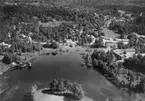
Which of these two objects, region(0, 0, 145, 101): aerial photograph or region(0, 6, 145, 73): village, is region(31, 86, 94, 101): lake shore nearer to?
region(0, 0, 145, 101): aerial photograph

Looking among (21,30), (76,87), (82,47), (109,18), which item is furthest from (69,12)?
(76,87)

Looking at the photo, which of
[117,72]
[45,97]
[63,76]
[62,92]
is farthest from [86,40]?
[45,97]

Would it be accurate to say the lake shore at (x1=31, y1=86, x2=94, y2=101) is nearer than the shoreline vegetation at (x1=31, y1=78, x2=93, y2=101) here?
Yes

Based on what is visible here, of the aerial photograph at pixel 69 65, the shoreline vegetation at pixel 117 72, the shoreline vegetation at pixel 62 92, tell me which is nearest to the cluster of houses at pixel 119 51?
the aerial photograph at pixel 69 65

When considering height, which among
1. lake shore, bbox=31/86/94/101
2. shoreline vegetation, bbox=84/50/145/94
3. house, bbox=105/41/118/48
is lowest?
lake shore, bbox=31/86/94/101

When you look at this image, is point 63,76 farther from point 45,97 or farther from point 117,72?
point 117,72

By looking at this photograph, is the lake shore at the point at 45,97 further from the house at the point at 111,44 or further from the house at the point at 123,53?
the house at the point at 111,44

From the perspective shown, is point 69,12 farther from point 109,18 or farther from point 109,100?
point 109,100

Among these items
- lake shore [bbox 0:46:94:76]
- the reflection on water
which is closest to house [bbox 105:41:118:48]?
lake shore [bbox 0:46:94:76]
